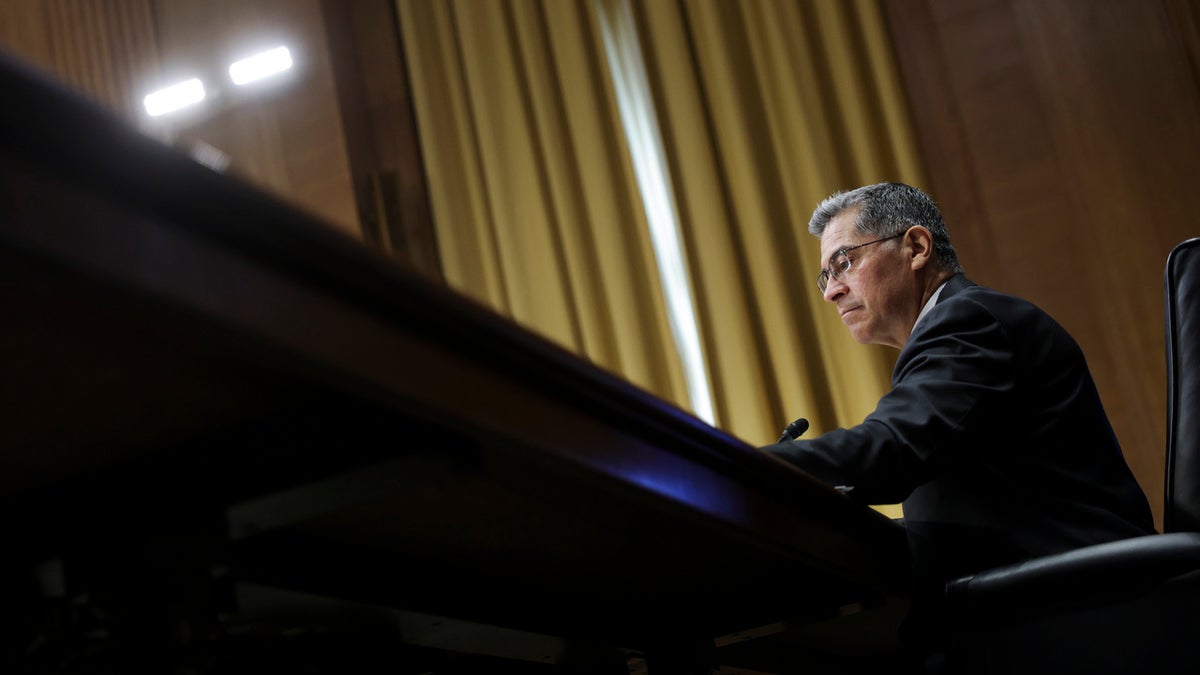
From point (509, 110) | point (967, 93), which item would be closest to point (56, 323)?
point (967, 93)

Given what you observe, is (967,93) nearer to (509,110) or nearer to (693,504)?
(509,110)

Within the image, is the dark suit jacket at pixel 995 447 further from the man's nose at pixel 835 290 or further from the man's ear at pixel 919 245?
the man's nose at pixel 835 290

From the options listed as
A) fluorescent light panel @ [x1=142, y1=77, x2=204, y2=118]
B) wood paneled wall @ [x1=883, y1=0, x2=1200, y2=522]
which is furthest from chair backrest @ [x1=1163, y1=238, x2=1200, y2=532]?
fluorescent light panel @ [x1=142, y1=77, x2=204, y2=118]

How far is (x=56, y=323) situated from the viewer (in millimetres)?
599

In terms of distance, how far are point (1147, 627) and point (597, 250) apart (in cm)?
299

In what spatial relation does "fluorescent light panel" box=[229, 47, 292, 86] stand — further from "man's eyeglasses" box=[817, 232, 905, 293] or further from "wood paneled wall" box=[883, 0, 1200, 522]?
"man's eyeglasses" box=[817, 232, 905, 293]

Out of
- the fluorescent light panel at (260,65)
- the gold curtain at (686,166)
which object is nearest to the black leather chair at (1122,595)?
the gold curtain at (686,166)

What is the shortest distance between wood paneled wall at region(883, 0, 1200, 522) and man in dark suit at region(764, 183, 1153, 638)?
172 centimetres

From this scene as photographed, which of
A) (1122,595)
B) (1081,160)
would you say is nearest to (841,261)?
(1122,595)

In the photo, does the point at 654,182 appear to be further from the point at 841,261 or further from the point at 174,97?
the point at 174,97

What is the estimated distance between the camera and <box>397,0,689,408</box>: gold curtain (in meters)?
4.11

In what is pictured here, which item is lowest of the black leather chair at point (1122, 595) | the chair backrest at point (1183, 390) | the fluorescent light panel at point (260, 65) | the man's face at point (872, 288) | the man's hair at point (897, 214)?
the black leather chair at point (1122, 595)

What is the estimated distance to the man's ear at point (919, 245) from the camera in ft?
7.18

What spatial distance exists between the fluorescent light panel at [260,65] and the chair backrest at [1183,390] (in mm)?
3823
